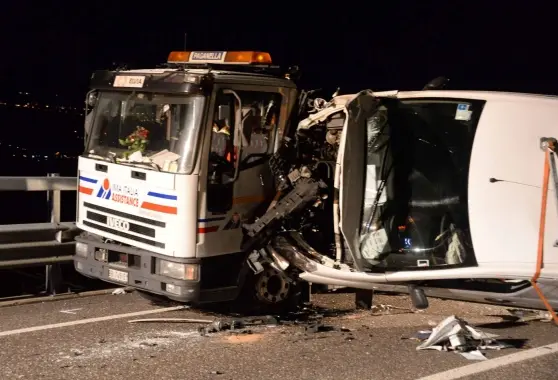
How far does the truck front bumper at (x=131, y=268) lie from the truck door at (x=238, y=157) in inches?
15.9

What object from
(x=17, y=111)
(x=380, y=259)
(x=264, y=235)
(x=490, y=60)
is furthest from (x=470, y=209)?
(x=490, y=60)

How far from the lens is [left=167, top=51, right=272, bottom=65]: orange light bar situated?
726 cm

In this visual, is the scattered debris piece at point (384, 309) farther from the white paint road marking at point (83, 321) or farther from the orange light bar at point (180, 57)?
the orange light bar at point (180, 57)

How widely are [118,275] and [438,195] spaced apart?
3002 millimetres

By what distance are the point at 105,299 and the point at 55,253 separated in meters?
0.71

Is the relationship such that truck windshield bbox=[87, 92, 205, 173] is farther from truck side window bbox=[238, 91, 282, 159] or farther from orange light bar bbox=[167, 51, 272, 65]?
orange light bar bbox=[167, 51, 272, 65]

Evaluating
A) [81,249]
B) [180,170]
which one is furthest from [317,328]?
[81,249]

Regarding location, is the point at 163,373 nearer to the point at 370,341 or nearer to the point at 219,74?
the point at 370,341

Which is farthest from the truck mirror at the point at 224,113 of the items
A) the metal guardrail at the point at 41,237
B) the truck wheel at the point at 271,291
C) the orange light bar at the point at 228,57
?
the metal guardrail at the point at 41,237

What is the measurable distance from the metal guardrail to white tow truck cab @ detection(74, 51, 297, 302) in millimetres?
428

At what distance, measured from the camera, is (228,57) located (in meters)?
7.36

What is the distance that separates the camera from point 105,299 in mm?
7820

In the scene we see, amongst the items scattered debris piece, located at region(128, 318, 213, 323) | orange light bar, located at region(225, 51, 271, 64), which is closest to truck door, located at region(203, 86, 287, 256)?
orange light bar, located at region(225, 51, 271, 64)

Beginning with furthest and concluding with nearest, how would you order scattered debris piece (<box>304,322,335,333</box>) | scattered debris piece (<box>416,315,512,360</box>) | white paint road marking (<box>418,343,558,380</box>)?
scattered debris piece (<box>304,322,335,333</box>), scattered debris piece (<box>416,315,512,360</box>), white paint road marking (<box>418,343,558,380</box>)
